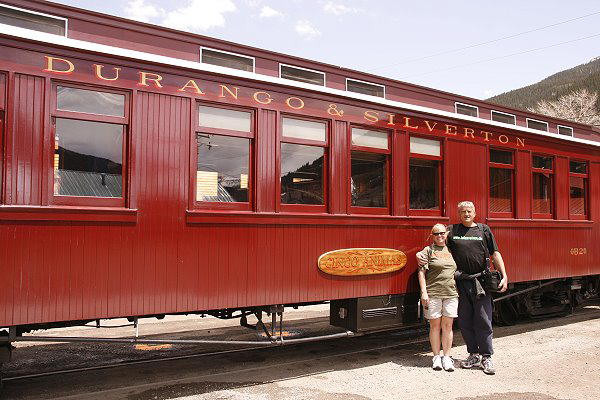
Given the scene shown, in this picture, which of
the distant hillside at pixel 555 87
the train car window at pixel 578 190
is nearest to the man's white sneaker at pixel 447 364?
the train car window at pixel 578 190

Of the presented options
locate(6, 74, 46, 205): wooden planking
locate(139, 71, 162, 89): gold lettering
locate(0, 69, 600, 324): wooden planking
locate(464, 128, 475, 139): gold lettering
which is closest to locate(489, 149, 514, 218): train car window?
locate(464, 128, 475, 139): gold lettering

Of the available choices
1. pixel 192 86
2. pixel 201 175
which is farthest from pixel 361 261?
pixel 192 86

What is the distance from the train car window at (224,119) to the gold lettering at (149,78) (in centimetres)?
45

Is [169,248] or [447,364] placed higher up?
[169,248]

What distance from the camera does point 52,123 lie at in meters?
4.19

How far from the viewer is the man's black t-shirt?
18.7 ft

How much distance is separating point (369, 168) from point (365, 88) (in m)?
1.43

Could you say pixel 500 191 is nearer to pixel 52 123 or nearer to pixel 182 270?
pixel 182 270

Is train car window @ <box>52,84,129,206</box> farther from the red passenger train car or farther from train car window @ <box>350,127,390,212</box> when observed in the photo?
train car window @ <box>350,127,390,212</box>

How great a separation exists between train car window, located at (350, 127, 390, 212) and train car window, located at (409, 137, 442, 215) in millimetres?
425

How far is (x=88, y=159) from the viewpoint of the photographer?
14.2 feet

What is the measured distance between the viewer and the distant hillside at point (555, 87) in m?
60.7

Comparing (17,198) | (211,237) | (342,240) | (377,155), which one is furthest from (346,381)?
(17,198)

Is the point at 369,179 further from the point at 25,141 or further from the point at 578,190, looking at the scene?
the point at 578,190
